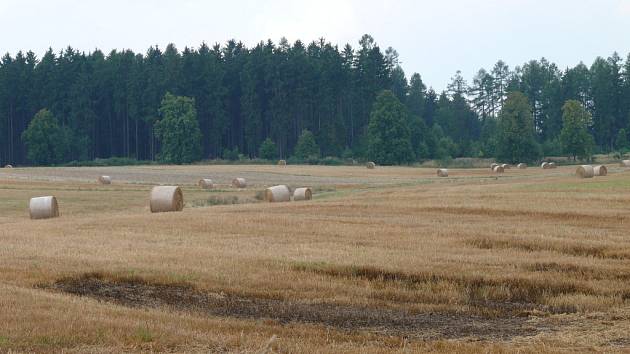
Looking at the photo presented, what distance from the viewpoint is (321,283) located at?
635 inches

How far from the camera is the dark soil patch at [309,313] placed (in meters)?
12.9

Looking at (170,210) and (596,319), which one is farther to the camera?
(170,210)

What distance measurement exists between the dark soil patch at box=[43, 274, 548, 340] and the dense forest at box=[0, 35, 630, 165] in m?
103

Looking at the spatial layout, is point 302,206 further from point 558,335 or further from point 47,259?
point 558,335

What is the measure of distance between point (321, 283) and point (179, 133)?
102374mm

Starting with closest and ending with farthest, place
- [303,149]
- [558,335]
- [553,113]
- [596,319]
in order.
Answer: [558,335], [596,319], [303,149], [553,113]

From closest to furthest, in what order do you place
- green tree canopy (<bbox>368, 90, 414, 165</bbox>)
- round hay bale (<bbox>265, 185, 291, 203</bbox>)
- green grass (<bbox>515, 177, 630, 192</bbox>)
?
1. green grass (<bbox>515, 177, 630, 192</bbox>)
2. round hay bale (<bbox>265, 185, 291, 203</bbox>)
3. green tree canopy (<bbox>368, 90, 414, 165</bbox>)

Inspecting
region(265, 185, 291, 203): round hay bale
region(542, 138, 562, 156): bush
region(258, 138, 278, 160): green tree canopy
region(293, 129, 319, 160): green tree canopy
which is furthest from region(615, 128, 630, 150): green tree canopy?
region(265, 185, 291, 203): round hay bale

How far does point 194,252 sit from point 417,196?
20.5 meters

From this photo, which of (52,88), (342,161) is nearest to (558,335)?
(342,161)

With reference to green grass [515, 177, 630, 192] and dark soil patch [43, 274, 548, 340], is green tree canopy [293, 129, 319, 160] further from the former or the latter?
dark soil patch [43, 274, 548, 340]

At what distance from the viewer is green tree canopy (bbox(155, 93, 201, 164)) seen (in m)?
117

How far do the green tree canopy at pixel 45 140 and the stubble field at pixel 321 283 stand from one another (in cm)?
9655

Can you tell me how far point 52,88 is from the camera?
13425cm
